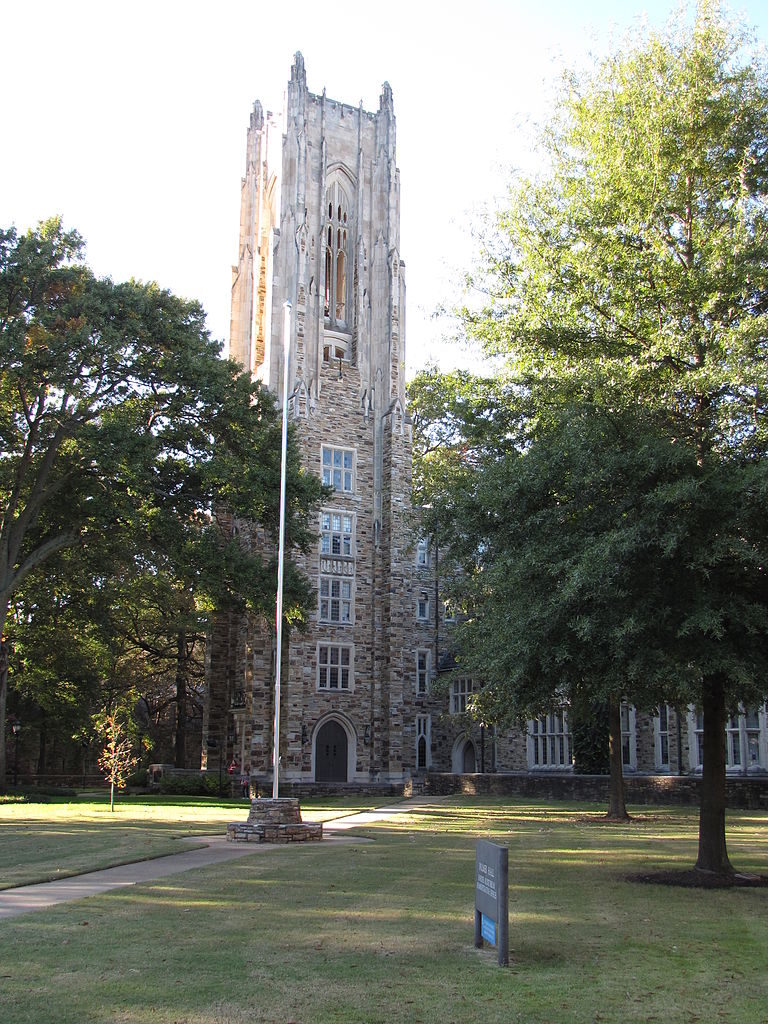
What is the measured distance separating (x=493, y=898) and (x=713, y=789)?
21.4 feet

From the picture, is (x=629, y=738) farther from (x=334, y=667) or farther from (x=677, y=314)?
(x=677, y=314)

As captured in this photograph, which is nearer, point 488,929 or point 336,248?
point 488,929

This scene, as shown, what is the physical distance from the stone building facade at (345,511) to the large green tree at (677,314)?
23243mm

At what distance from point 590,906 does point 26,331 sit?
1978 centimetres

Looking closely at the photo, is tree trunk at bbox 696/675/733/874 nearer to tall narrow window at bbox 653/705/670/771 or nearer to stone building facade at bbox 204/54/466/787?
tall narrow window at bbox 653/705/670/771

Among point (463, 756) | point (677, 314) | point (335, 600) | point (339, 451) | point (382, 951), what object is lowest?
point (463, 756)

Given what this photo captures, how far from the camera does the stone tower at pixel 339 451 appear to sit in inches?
1582

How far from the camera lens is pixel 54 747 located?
168ft

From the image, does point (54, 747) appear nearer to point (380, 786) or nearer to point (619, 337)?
point (380, 786)

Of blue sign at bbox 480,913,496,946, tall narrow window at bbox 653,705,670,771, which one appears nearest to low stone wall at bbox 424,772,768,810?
tall narrow window at bbox 653,705,670,771

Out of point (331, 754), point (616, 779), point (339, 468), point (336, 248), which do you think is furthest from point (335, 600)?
point (616, 779)

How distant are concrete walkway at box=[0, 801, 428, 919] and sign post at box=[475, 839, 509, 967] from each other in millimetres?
4665

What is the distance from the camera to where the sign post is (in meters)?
7.61

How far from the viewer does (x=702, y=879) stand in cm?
1268
